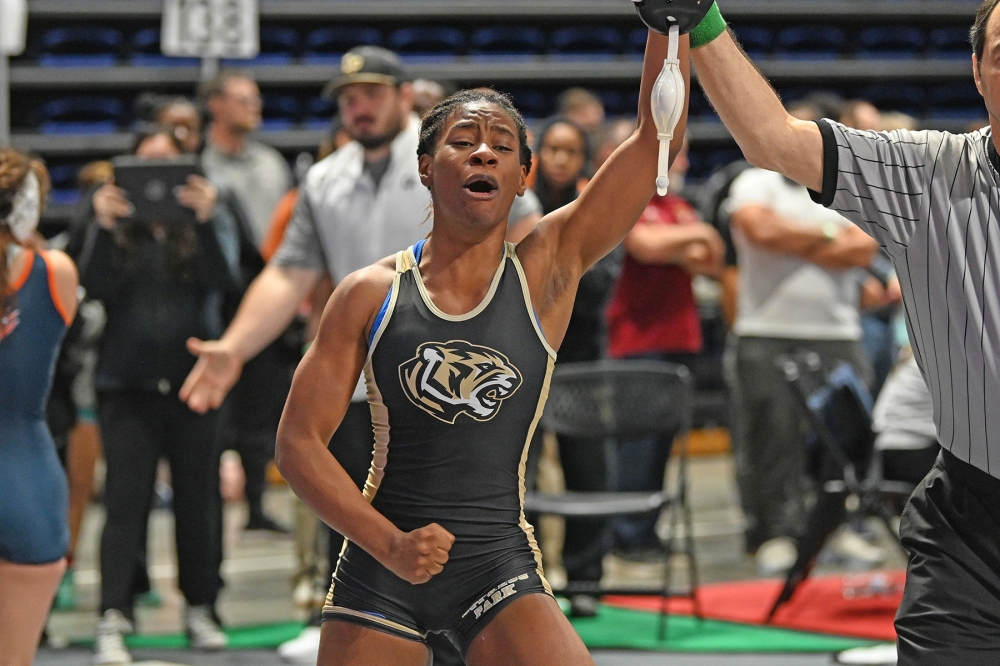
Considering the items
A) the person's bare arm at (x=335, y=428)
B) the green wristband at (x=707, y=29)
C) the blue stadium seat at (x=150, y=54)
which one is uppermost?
the green wristband at (x=707, y=29)

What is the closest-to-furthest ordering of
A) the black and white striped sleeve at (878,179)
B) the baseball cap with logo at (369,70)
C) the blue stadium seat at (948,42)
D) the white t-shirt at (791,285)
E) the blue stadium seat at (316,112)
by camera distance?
the black and white striped sleeve at (878,179) → the baseball cap with logo at (369,70) → the white t-shirt at (791,285) → the blue stadium seat at (316,112) → the blue stadium seat at (948,42)

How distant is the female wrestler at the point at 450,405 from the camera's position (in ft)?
8.26

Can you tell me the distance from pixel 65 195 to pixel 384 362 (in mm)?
9210

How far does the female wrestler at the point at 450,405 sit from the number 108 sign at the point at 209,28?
615cm

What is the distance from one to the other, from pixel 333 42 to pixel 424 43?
2.64 feet

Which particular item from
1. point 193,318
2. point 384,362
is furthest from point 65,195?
point 384,362

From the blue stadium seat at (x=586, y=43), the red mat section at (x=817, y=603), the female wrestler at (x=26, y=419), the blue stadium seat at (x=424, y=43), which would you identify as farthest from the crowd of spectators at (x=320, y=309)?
the blue stadium seat at (x=586, y=43)

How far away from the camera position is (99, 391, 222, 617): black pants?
16.6 feet

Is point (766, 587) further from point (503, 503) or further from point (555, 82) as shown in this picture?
point (555, 82)

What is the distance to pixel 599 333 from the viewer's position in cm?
603

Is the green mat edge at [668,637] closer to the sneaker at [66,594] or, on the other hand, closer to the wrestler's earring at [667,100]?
the sneaker at [66,594]

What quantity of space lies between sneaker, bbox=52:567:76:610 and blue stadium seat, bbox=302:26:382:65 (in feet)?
21.5

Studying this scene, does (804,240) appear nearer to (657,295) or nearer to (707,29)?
(657,295)

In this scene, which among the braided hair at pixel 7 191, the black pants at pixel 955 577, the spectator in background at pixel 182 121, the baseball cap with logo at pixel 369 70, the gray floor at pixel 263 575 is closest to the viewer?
the black pants at pixel 955 577
